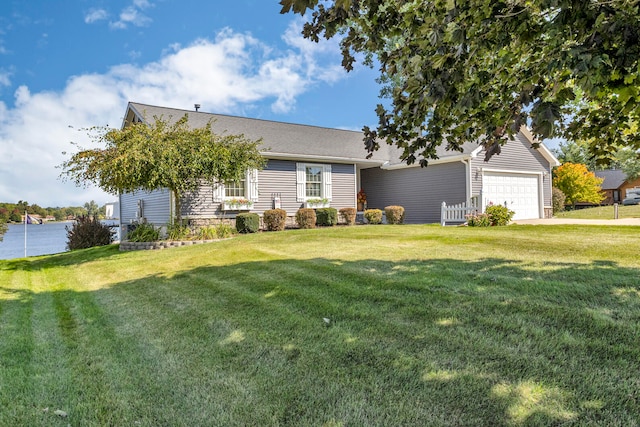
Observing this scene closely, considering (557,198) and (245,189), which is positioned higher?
(245,189)

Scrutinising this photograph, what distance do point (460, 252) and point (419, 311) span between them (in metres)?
3.51

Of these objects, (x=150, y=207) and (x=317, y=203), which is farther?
(x=150, y=207)

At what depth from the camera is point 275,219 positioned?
1362 centimetres

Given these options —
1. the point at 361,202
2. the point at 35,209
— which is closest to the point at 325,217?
the point at 361,202

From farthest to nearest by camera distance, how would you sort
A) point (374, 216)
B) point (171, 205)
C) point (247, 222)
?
point (374, 216) → point (171, 205) → point (247, 222)

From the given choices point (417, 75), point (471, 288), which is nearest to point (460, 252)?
point (471, 288)

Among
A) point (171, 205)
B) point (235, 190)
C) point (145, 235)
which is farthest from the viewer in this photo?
point (235, 190)

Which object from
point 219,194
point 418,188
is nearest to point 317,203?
point 219,194

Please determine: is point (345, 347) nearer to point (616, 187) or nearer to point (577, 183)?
point (577, 183)

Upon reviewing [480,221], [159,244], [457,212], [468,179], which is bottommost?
[159,244]

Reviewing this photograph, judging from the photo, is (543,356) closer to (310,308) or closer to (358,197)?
(310,308)

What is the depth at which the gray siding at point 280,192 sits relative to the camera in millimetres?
13234

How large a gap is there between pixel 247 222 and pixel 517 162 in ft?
42.3

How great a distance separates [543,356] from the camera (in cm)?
259
